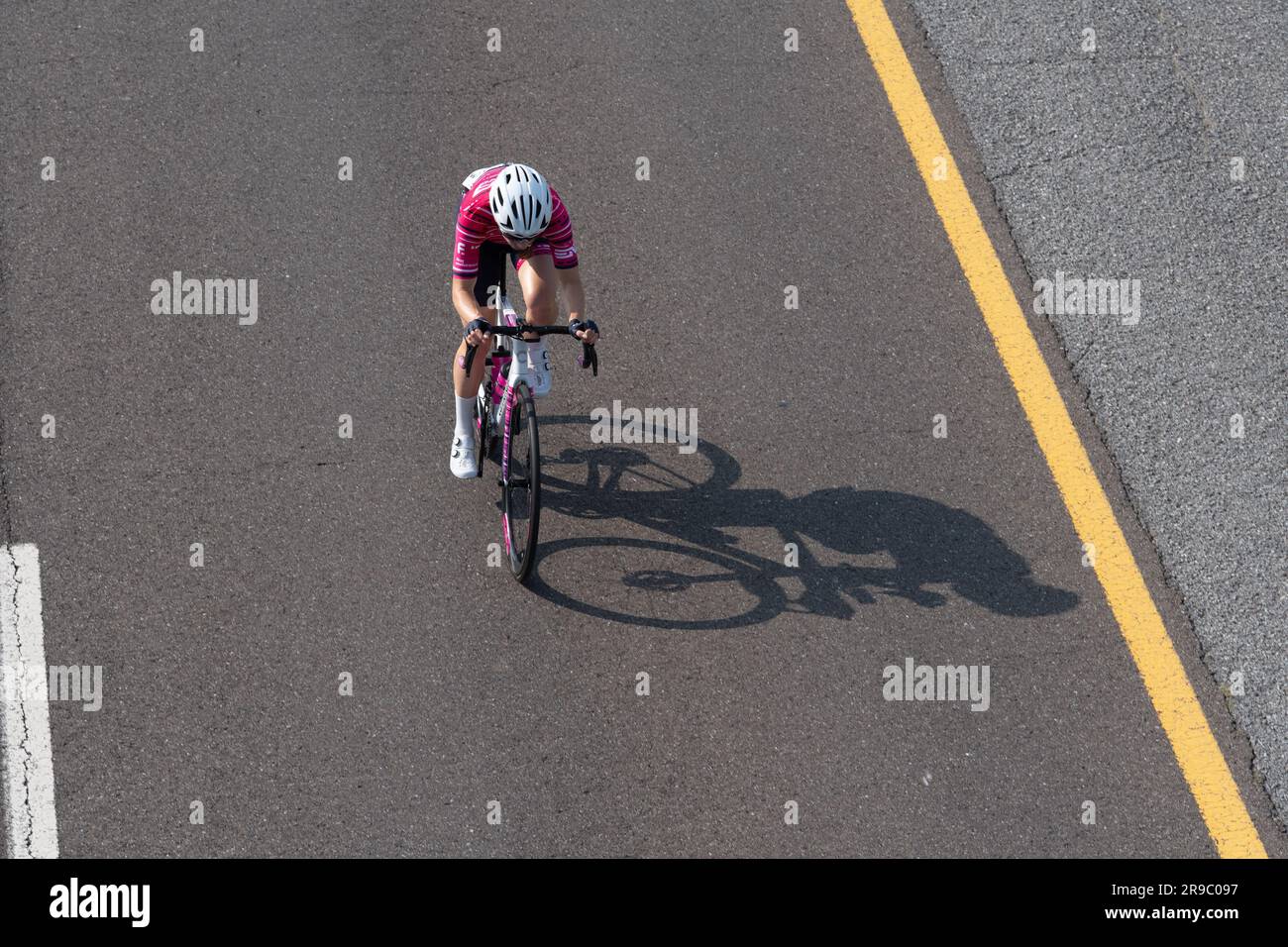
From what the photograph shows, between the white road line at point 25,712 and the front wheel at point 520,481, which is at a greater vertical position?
the front wheel at point 520,481

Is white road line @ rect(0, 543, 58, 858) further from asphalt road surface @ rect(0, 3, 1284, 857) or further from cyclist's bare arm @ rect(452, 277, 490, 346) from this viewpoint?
cyclist's bare arm @ rect(452, 277, 490, 346)

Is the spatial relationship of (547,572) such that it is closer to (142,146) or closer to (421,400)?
(421,400)

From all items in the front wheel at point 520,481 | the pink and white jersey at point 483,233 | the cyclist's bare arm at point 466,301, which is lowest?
the front wheel at point 520,481

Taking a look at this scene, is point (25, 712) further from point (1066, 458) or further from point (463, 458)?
point (1066, 458)

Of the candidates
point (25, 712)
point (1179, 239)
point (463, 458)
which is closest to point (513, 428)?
point (463, 458)

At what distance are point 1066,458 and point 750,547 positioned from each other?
6.19 feet

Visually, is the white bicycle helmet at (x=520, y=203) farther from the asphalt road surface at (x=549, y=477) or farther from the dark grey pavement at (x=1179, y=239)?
the dark grey pavement at (x=1179, y=239)

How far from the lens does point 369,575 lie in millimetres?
7117

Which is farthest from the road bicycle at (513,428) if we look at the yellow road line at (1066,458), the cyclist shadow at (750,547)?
the yellow road line at (1066,458)

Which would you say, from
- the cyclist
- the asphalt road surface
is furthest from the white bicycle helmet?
the asphalt road surface

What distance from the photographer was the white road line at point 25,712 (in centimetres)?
619

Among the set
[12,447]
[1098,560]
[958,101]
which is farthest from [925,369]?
[12,447]

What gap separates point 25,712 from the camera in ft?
21.5

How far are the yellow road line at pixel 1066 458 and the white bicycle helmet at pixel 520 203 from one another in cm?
314
